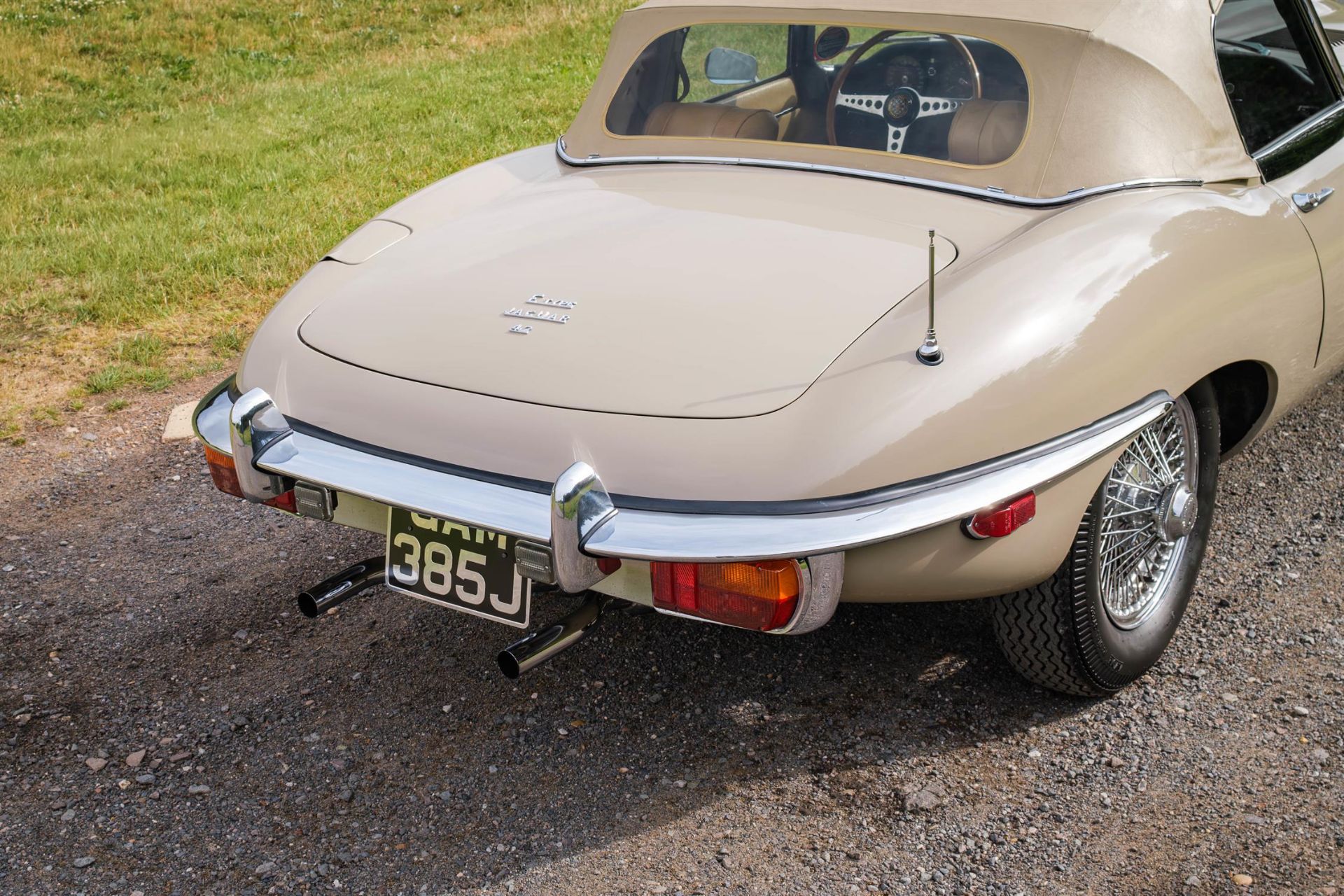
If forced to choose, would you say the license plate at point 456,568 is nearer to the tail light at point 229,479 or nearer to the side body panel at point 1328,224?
the tail light at point 229,479

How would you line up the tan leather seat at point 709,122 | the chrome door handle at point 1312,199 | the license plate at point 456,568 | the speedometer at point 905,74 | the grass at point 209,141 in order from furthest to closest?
the grass at point 209,141, the tan leather seat at point 709,122, the speedometer at point 905,74, the chrome door handle at point 1312,199, the license plate at point 456,568

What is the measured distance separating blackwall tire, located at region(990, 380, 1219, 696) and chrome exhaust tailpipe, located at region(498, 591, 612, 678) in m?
0.87

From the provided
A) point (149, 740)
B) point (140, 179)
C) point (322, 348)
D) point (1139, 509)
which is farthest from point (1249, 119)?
point (140, 179)

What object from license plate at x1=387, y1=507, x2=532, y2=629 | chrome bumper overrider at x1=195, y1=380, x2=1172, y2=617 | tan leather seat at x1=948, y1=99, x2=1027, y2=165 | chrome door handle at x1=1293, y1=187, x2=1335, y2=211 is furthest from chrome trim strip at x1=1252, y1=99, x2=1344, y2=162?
license plate at x1=387, y1=507, x2=532, y2=629

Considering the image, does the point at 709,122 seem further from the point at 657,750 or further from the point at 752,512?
the point at 657,750

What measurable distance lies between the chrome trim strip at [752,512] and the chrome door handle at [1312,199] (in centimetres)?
94

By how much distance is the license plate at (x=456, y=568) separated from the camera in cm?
234

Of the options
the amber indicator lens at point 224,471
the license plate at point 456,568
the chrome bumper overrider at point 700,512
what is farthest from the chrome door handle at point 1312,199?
the amber indicator lens at point 224,471

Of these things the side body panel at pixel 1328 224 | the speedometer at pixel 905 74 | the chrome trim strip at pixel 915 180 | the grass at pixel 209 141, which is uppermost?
the speedometer at pixel 905 74

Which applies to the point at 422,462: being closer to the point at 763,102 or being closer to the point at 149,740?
the point at 149,740

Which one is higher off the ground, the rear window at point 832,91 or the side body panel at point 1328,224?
the rear window at point 832,91

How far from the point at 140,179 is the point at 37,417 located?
330cm

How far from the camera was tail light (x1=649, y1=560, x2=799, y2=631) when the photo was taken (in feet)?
7.07

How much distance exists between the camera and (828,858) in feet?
7.73
